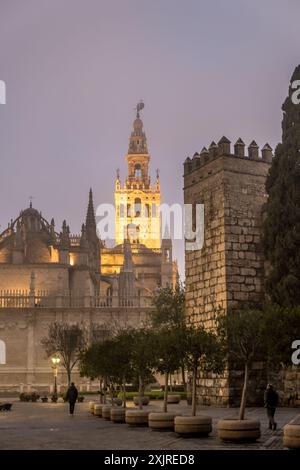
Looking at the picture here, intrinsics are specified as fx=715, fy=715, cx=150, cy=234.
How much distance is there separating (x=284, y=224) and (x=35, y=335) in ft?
125

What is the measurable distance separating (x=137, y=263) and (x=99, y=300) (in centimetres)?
3191

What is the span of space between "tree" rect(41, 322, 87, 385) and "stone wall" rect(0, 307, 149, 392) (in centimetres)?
150

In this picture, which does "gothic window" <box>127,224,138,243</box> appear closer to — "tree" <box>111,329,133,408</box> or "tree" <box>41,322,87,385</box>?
"tree" <box>41,322,87,385</box>

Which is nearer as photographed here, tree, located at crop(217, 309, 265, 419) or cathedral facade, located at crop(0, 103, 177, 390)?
tree, located at crop(217, 309, 265, 419)

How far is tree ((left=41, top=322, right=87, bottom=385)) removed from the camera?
175ft

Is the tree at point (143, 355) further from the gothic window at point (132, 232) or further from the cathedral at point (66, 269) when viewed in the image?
the gothic window at point (132, 232)

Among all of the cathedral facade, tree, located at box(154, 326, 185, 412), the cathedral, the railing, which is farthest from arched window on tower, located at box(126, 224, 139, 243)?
tree, located at box(154, 326, 185, 412)

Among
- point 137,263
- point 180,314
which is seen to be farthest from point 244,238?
point 137,263

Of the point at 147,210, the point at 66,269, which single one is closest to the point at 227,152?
the point at 66,269

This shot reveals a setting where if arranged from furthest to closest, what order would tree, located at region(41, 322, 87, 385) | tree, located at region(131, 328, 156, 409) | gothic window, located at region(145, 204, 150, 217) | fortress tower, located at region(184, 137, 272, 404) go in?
gothic window, located at region(145, 204, 150, 217) < tree, located at region(41, 322, 87, 385) < fortress tower, located at region(184, 137, 272, 404) < tree, located at region(131, 328, 156, 409)

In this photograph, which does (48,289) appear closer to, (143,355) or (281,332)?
(143,355)

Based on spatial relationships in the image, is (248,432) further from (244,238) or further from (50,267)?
(50,267)

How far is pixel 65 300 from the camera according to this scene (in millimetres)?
62375

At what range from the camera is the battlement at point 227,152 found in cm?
2530
